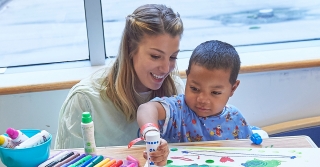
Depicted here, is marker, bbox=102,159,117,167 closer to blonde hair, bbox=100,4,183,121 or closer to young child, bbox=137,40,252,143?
young child, bbox=137,40,252,143

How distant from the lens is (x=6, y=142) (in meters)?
0.87

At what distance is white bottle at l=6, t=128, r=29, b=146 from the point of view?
0.89 metres

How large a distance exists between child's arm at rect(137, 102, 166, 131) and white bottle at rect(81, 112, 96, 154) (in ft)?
0.48

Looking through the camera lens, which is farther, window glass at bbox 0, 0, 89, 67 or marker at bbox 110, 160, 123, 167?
window glass at bbox 0, 0, 89, 67

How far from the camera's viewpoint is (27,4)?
178cm

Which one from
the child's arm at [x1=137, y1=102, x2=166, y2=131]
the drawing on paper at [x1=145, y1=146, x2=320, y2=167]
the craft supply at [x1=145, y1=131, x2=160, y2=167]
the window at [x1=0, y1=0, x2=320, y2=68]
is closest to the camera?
the craft supply at [x1=145, y1=131, x2=160, y2=167]

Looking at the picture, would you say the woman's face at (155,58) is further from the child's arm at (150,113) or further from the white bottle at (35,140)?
the white bottle at (35,140)

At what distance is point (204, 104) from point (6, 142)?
55 cm

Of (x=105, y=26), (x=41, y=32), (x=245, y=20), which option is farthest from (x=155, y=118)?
(x=245, y=20)

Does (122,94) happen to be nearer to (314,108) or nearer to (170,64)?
(170,64)

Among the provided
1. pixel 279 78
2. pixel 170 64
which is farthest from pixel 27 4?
pixel 279 78

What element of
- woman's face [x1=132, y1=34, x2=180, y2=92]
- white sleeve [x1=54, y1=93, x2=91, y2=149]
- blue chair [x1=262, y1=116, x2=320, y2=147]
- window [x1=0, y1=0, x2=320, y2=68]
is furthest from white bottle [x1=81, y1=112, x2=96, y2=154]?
blue chair [x1=262, y1=116, x2=320, y2=147]

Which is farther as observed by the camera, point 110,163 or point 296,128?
point 296,128

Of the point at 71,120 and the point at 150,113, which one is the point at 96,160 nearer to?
the point at 150,113
